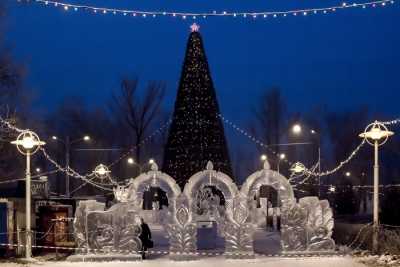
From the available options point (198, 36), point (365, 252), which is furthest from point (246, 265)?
point (198, 36)

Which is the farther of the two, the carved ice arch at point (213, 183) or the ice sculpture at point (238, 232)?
the carved ice arch at point (213, 183)

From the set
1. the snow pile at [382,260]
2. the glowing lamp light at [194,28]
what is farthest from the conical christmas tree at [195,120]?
the snow pile at [382,260]

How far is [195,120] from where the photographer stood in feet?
119

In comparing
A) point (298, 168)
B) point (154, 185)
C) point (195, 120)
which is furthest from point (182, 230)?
point (195, 120)

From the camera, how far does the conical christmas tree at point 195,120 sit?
36094mm

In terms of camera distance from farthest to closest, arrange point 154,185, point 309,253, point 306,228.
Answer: point 154,185 → point 306,228 → point 309,253

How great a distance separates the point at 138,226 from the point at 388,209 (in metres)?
9.36

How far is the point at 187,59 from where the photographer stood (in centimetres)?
3603

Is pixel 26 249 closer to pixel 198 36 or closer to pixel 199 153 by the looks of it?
pixel 199 153

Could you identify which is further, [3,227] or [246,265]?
[3,227]

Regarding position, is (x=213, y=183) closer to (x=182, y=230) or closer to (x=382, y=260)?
(x=182, y=230)

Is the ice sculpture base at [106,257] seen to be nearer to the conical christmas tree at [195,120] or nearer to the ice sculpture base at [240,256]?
the ice sculpture base at [240,256]

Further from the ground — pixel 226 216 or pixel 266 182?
pixel 266 182

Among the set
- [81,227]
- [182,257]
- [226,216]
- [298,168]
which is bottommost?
[182,257]
